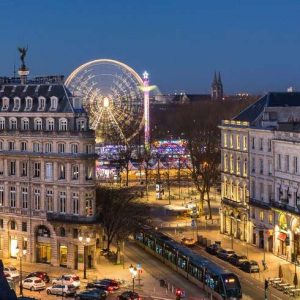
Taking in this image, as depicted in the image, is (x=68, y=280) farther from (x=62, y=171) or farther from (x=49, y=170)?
(x=49, y=170)

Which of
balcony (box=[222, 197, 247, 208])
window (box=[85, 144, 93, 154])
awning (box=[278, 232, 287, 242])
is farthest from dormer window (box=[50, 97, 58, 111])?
awning (box=[278, 232, 287, 242])

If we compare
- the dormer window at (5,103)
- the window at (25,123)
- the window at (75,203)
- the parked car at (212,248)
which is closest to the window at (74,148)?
the window at (75,203)

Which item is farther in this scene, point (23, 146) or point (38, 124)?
point (23, 146)

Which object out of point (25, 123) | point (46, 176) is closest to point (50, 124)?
point (25, 123)

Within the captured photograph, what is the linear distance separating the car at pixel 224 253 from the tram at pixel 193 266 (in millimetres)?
6303

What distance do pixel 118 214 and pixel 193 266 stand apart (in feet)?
51.4

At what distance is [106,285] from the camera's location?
69938 mm

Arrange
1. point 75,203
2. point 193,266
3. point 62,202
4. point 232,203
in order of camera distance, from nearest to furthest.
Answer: point 193,266 < point 75,203 < point 62,202 < point 232,203

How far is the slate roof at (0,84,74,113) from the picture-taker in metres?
86.9

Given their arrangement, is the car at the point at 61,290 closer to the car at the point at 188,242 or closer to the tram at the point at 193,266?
the tram at the point at 193,266

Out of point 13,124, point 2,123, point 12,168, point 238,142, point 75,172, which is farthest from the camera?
point 238,142

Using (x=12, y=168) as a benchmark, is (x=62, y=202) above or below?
below

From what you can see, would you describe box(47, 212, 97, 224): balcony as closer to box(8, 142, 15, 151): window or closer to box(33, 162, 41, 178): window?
box(33, 162, 41, 178): window

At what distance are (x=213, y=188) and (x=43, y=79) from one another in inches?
2511
